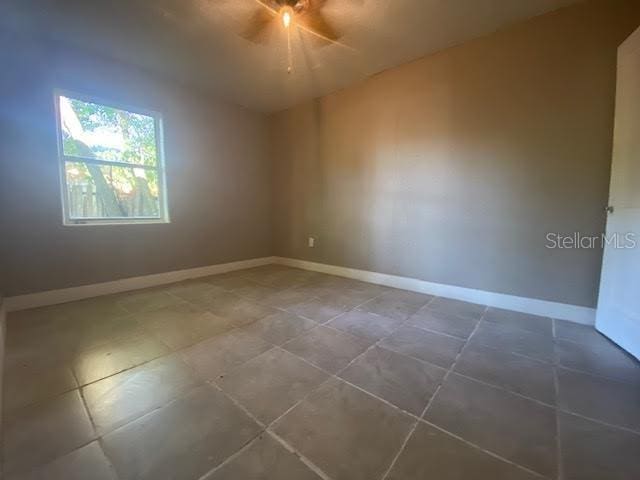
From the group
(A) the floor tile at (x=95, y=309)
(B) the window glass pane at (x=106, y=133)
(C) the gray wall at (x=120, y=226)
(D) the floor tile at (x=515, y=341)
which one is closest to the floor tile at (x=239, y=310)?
(A) the floor tile at (x=95, y=309)

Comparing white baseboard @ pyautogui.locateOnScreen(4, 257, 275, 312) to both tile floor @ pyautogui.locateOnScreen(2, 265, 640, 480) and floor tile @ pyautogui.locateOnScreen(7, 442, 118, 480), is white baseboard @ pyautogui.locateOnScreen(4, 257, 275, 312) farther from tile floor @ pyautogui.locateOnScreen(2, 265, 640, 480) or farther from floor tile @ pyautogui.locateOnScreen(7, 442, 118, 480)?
floor tile @ pyautogui.locateOnScreen(7, 442, 118, 480)

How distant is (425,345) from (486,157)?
6.19 feet

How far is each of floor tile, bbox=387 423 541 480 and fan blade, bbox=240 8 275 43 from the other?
119 inches

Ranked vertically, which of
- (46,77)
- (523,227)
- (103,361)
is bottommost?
(103,361)

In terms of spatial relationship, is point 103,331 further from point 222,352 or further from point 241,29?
point 241,29

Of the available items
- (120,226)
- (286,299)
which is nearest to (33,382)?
(286,299)

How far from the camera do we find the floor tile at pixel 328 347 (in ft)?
5.33

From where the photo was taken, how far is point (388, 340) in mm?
1894

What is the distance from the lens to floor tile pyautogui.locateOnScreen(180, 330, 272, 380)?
5.07 feet

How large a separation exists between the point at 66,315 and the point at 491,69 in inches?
174

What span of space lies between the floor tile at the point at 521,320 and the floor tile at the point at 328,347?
128 centimetres

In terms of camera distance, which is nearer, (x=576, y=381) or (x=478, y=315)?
(x=576, y=381)

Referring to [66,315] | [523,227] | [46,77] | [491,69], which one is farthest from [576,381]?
[46,77]

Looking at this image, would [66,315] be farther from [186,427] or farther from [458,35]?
[458,35]
